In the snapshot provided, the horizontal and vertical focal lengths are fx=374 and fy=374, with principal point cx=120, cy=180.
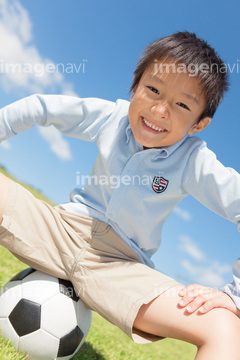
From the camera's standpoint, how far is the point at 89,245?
2830 mm

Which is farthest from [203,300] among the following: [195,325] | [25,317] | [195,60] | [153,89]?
[195,60]

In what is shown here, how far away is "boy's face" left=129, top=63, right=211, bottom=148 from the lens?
263 centimetres

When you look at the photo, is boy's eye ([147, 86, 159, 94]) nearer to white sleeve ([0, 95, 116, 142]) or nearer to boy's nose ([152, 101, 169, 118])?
boy's nose ([152, 101, 169, 118])

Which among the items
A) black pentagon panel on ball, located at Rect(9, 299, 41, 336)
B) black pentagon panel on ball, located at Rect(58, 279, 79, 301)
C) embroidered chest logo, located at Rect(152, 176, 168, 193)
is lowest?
black pentagon panel on ball, located at Rect(9, 299, 41, 336)

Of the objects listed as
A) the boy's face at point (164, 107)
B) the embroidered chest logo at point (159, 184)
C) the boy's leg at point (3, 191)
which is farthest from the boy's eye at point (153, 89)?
the boy's leg at point (3, 191)

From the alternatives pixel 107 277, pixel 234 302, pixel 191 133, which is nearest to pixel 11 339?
pixel 107 277

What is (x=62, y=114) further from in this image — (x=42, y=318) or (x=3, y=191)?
(x=42, y=318)

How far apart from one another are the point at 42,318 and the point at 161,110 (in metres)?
1.68

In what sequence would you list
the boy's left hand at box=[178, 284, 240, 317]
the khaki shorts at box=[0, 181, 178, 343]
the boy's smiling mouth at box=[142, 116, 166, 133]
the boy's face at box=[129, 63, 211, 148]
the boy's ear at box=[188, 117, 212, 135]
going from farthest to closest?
the boy's ear at box=[188, 117, 212, 135]
the boy's smiling mouth at box=[142, 116, 166, 133]
the boy's face at box=[129, 63, 211, 148]
the khaki shorts at box=[0, 181, 178, 343]
the boy's left hand at box=[178, 284, 240, 317]

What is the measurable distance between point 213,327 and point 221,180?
0.98 metres

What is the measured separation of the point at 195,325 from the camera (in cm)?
226

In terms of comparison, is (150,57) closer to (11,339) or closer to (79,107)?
(79,107)

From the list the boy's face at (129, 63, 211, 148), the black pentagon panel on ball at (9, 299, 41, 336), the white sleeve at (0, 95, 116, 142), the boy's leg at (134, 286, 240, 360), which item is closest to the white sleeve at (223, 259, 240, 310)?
the boy's leg at (134, 286, 240, 360)

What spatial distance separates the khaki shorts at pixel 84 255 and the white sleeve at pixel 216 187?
17.7 inches
